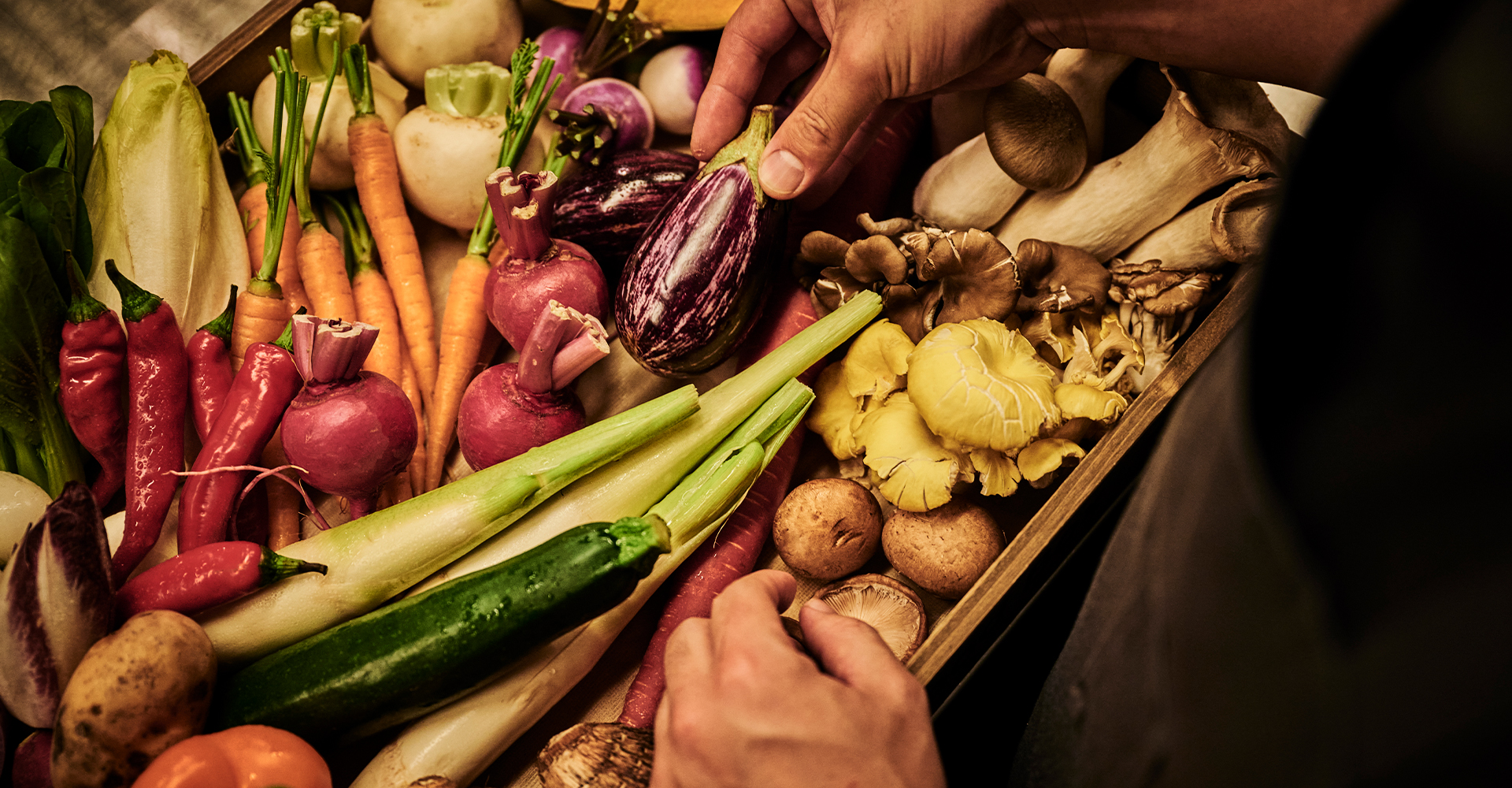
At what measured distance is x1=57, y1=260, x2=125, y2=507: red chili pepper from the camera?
44.5 inches

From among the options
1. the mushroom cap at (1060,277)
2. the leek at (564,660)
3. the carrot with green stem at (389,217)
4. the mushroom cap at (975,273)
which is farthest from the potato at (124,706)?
the mushroom cap at (1060,277)

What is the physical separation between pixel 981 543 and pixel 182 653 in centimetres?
106

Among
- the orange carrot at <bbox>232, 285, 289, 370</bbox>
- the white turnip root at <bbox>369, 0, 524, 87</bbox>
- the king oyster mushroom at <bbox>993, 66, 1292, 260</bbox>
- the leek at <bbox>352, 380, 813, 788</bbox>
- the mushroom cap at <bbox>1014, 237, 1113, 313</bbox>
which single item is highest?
the white turnip root at <bbox>369, 0, 524, 87</bbox>

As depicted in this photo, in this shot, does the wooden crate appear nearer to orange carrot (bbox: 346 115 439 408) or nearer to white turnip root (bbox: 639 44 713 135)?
orange carrot (bbox: 346 115 439 408)

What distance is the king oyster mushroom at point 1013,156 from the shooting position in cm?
124

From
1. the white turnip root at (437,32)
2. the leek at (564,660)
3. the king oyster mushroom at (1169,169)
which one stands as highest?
the white turnip root at (437,32)

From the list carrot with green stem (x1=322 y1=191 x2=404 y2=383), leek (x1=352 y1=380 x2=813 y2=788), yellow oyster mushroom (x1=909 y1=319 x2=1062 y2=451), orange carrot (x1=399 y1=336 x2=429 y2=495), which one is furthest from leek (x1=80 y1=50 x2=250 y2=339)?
→ yellow oyster mushroom (x1=909 y1=319 x2=1062 y2=451)

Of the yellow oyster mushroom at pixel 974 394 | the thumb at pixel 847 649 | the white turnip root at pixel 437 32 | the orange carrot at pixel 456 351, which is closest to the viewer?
the thumb at pixel 847 649

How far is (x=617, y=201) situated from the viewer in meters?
1.41

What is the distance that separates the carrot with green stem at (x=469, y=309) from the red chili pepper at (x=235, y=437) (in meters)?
0.26

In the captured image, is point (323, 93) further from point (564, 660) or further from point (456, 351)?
point (564, 660)

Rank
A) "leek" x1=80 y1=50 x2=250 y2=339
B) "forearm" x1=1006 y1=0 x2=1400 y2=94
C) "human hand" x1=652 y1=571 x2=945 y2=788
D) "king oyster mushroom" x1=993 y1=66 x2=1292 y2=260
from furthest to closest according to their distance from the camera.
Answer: "leek" x1=80 y1=50 x2=250 y2=339, "king oyster mushroom" x1=993 y1=66 x2=1292 y2=260, "forearm" x1=1006 y1=0 x2=1400 y2=94, "human hand" x1=652 y1=571 x2=945 y2=788

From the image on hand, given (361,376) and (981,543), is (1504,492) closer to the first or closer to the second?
(981,543)

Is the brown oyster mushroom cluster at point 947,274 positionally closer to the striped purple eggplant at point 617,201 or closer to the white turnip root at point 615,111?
the striped purple eggplant at point 617,201
